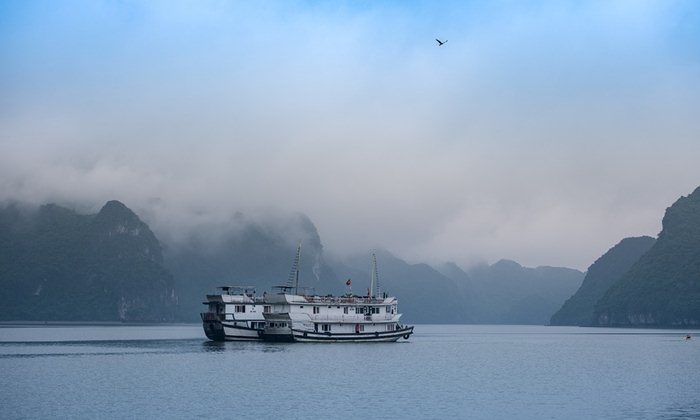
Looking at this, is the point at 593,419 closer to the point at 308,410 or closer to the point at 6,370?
the point at 308,410

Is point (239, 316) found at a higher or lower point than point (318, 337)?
higher

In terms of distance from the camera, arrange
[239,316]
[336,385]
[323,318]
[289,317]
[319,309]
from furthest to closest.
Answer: [239,316], [323,318], [319,309], [289,317], [336,385]

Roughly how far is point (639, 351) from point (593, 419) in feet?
296

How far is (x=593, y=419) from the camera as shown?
59.0 meters

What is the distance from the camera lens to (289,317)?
134 meters

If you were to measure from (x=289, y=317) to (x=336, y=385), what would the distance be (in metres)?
56.7

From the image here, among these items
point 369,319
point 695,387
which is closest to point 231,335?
point 369,319

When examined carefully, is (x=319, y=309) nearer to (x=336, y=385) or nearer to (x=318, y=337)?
(x=318, y=337)

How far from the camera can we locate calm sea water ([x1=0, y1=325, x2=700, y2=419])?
61.9m

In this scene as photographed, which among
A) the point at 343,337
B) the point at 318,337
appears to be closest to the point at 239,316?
the point at 318,337

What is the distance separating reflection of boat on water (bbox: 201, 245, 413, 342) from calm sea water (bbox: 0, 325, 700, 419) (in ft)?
35.7

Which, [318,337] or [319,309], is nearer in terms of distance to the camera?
[319,309]

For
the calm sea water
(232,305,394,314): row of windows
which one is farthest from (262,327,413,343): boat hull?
the calm sea water

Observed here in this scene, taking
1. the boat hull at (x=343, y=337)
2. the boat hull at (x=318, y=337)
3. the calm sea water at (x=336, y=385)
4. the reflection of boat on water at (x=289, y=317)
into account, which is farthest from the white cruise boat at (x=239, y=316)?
the calm sea water at (x=336, y=385)
